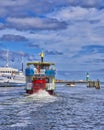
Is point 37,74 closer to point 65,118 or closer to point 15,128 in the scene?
point 65,118

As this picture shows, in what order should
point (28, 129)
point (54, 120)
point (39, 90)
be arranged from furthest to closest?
point (39, 90), point (54, 120), point (28, 129)

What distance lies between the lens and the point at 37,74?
9506 centimetres

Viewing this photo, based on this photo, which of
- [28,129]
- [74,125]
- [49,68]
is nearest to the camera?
[28,129]

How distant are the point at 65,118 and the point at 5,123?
7.94 metres

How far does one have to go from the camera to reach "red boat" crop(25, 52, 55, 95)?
9188cm

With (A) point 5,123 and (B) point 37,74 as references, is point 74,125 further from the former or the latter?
(B) point 37,74

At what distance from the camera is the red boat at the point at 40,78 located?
3617 inches

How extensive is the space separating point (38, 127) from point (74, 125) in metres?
4.05

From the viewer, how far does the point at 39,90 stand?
303 feet

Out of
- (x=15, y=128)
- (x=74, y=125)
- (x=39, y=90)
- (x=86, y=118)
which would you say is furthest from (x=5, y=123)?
(x=39, y=90)

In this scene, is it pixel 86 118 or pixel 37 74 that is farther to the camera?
pixel 37 74

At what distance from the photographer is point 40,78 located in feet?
302

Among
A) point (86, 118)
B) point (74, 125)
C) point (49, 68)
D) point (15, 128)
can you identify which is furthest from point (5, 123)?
point (49, 68)

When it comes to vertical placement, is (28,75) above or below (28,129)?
above
